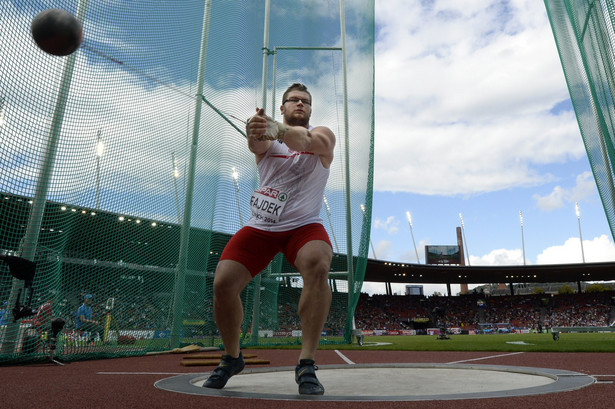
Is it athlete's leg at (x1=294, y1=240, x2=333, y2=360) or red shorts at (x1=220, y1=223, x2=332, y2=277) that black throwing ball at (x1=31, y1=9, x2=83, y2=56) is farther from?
athlete's leg at (x1=294, y1=240, x2=333, y2=360)

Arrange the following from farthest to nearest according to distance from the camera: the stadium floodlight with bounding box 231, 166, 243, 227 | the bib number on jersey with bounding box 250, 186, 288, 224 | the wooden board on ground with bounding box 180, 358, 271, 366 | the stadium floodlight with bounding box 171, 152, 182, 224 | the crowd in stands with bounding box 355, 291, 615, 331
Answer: the crowd in stands with bounding box 355, 291, 615, 331, the stadium floodlight with bounding box 231, 166, 243, 227, the stadium floodlight with bounding box 171, 152, 182, 224, the wooden board on ground with bounding box 180, 358, 271, 366, the bib number on jersey with bounding box 250, 186, 288, 224

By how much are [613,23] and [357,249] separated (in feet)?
18.1

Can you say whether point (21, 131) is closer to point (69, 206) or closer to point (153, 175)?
point (69, 206)

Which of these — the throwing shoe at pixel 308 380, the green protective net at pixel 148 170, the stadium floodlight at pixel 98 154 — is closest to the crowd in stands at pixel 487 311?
the green protective net at pixel 148 170

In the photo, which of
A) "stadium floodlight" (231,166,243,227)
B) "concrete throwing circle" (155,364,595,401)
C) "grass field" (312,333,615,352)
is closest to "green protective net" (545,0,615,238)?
"grass field" (312,333,615,352)

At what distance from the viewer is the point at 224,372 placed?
2.25 meters

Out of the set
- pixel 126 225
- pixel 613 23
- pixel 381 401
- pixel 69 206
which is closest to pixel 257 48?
pixel 126 225

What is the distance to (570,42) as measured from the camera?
236 inches

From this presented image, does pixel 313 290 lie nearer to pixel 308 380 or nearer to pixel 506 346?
pixel 308 380

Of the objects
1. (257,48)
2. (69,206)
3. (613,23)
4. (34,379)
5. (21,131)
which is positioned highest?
(257,48)

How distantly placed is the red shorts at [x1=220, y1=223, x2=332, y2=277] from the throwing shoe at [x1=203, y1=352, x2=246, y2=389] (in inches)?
18.4

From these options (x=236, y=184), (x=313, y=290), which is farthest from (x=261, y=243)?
(x=236, y=184)

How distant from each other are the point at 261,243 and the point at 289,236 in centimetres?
16

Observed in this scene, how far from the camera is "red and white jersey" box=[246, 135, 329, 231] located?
244 centimetres
